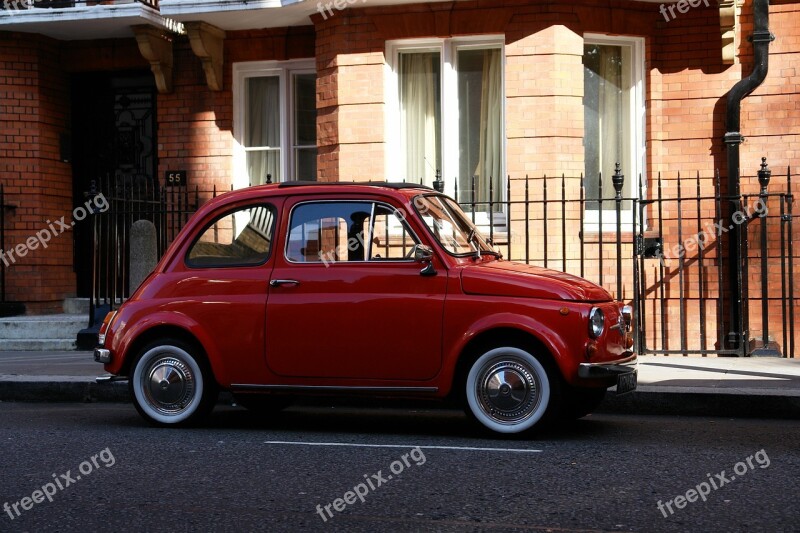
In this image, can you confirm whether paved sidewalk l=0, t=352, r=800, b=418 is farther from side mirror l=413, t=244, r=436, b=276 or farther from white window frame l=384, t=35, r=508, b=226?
white window frame l=384, t=35, r=508, b=226

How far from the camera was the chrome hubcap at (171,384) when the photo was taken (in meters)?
8.22

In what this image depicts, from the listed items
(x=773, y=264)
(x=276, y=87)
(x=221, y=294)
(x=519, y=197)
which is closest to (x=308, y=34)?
(x=276, y=87)

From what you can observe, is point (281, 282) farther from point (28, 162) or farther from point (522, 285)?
point (28, 162)

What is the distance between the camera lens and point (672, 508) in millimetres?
5457

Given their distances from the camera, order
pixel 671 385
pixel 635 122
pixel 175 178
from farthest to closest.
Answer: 1. pixel 175 178
2. pixel 635 122
3. pixel 671 385

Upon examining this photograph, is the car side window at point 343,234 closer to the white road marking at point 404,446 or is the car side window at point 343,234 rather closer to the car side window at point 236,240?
the car side window at point 236,240

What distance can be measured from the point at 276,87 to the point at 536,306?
8.97 metres

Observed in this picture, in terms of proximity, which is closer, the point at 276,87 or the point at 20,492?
the point at 20,492

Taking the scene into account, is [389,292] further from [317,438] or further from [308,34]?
[308,34]

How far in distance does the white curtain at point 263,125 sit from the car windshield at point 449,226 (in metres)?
7.33

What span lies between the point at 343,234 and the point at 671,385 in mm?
3211

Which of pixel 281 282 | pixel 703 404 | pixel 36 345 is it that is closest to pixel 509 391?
pixel 281 282

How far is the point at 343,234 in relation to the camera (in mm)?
8023

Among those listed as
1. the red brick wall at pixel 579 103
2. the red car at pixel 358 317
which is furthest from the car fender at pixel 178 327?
the red brick wall at pixel 579 103
